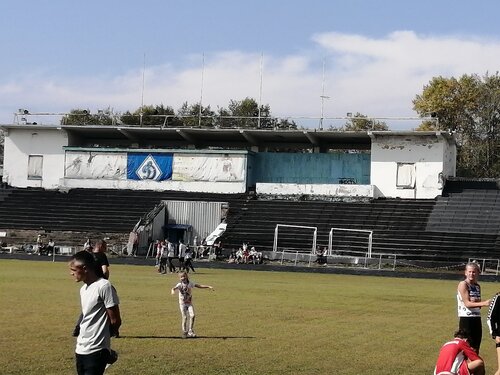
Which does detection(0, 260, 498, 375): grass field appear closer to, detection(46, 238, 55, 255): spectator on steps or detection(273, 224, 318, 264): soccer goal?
detection(273, 224, 318, 264): soccer goal

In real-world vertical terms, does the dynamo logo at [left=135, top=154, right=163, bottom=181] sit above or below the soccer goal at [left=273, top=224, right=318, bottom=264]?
above

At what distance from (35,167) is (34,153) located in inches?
49.6

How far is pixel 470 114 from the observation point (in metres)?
96.3

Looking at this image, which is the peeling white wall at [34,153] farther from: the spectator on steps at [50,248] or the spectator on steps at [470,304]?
the spectator on steps at [470,304]

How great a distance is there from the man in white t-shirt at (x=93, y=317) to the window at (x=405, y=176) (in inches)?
2448

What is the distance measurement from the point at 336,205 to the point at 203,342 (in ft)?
167

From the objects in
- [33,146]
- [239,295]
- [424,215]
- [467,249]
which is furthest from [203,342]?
[33,146]

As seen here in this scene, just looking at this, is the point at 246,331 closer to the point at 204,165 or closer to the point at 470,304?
the point at 470,304

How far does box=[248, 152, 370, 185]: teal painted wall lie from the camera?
73.9 m

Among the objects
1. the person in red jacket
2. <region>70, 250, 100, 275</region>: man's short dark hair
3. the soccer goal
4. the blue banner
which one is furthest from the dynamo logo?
<region>70, 250, 100, 275</region>: man's short dark hair

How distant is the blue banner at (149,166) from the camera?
75.1 meters

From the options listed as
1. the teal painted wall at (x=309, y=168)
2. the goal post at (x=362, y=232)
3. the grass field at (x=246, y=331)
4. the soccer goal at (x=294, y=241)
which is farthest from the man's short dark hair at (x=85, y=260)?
the teal painted wall at (x=309, y=168)

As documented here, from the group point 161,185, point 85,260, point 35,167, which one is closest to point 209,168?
point 161,185

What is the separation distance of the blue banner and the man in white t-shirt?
65232mm
